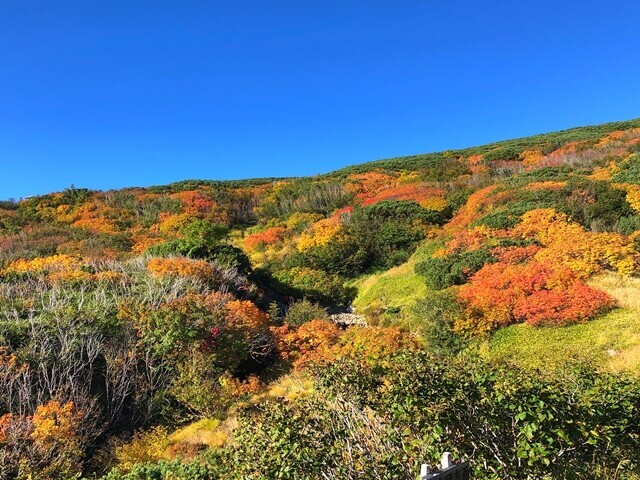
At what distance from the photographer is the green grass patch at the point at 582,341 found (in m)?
12.1

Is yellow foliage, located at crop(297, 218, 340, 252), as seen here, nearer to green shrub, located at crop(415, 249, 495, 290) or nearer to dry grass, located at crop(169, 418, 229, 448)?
green shrub, located at crop(415, 249, 495, 290)

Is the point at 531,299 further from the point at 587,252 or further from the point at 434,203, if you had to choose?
the point at 434,203

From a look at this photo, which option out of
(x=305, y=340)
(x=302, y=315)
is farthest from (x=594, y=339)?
(x=302, y=315)

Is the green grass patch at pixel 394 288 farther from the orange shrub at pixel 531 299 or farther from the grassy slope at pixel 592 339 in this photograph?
the grassy slope at pixel 592 339

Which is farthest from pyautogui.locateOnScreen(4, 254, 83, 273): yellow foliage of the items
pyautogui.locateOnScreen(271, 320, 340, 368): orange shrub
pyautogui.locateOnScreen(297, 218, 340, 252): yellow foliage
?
pyautogui.locateOnScreen(297, 218, 340, 252): yellow foliage

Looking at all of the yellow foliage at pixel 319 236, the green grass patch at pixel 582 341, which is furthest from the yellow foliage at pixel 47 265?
the green grass patch at pixel 582 341

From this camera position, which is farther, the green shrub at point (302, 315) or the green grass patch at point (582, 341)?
the green shrub at point (302, 315)

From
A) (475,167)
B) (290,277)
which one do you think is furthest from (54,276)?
(475,167)

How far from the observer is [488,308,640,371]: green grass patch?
12125mm

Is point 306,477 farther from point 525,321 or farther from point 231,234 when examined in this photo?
point 231,234

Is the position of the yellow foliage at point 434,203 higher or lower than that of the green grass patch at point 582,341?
higher

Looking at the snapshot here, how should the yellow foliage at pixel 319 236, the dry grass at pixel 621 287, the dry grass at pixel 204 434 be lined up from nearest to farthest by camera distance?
the dry grass at pixel 204 434 → the dry grass at pixel 621 287 → the yellow foliage at pixel 319 236

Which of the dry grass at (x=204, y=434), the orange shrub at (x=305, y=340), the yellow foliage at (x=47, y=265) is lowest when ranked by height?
the dry grass at (x=204, y=434)

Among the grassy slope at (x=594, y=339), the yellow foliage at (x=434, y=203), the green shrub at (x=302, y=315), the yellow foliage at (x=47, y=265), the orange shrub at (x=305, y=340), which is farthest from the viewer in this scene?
the yellow foliage at (x=434, y=203)
